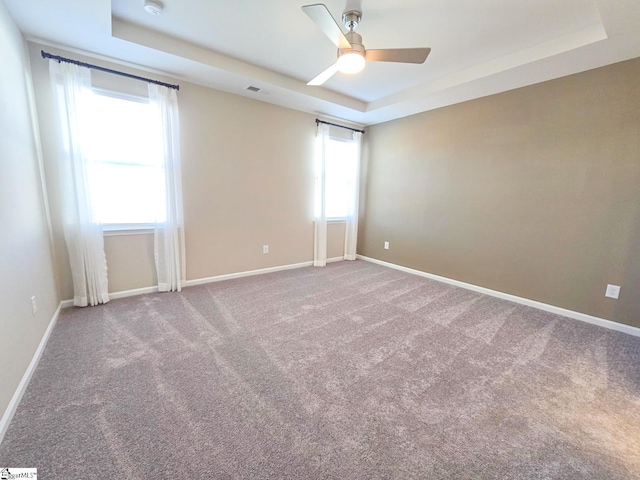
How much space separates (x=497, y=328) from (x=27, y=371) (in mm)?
3666

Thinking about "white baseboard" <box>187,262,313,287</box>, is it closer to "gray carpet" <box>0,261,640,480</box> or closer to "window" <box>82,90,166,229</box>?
"gray carpet" <box>0,261,640,480</box>

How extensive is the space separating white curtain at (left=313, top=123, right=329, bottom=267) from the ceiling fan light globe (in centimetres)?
218

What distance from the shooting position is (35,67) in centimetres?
239

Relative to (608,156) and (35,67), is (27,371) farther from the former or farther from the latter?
(608,156)

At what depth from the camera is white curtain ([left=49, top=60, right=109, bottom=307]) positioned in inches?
96.8

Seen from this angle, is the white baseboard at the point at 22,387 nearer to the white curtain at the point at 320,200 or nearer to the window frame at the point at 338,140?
the white curtain at the point at 320,200

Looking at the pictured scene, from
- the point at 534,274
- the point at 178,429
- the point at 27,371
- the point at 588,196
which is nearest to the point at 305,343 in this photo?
the point at 178,429

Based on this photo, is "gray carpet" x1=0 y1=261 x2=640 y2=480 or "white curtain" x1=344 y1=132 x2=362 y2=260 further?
"white curtain" x1=344 y1=132 x2=362 y2=260

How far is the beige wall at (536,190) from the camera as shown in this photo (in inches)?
99.0

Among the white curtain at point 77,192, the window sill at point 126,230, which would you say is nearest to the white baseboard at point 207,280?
the white curtain at point 77,192

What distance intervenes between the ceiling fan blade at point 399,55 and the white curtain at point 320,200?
2.19 m

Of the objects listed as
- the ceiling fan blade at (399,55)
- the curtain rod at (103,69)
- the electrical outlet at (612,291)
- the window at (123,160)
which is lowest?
the electrical outlet at (612,291)

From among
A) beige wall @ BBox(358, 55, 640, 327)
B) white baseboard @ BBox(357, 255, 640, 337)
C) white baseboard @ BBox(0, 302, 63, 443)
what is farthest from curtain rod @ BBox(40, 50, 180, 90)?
white baseboard @ BBox(357, 255, 640, 337)

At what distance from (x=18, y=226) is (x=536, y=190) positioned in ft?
15.3
